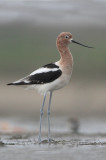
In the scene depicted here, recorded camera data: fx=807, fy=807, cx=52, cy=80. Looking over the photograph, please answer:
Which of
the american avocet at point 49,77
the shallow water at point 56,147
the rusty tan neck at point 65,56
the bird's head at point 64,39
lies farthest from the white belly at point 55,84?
the shallow water at point 56,147

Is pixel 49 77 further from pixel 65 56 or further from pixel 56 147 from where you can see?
pixel 56 147

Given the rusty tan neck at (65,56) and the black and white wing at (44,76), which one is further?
the rusty tan neck at (65,56)

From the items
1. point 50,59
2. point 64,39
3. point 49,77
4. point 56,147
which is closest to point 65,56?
point 64,39

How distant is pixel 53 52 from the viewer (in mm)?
23672

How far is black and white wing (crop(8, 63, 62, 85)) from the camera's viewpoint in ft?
36.9

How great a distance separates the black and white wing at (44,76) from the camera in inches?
443

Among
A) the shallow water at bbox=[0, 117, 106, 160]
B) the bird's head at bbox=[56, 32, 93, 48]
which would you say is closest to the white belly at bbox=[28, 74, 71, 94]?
the bird's head at bbox=[56, 32, 93, 48]

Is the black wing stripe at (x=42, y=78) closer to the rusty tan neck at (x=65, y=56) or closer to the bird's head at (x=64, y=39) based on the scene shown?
the rusty tan neck at (x=65, y=56)

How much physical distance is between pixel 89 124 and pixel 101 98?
2.48 m

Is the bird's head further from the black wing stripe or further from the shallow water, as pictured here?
the shallow water

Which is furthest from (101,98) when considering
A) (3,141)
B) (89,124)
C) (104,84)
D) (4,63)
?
(3,141)

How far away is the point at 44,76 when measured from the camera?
11.3 m

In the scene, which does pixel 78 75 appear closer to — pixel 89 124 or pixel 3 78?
pixel 3 78

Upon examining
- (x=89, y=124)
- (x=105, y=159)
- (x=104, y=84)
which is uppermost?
(x=104, y=84)
